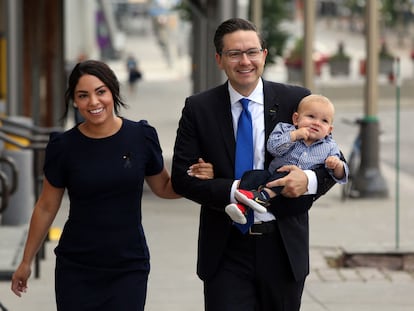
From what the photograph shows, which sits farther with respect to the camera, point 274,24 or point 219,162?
point 274,24

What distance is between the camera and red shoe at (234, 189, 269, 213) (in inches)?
201

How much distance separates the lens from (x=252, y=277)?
5.38m

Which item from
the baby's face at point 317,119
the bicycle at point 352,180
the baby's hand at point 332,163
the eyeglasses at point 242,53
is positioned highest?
the eyeglasses at point 242,53

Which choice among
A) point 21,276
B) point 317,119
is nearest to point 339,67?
point 21,276

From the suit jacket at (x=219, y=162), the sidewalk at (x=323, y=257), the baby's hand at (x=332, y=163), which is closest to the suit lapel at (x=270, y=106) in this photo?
the suit jacket at (x=219, y=162)

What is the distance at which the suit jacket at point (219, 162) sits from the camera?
5.35 m

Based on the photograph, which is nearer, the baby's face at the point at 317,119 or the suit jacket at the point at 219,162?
the baby's face at the point at 317,119

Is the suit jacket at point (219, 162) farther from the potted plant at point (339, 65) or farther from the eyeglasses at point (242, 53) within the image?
the potted plant at point (339, 65)

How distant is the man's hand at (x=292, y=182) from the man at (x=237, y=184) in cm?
4

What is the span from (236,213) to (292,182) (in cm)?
27

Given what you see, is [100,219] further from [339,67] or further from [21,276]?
[339,67]

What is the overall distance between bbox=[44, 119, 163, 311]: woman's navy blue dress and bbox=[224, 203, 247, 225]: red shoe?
53 cm

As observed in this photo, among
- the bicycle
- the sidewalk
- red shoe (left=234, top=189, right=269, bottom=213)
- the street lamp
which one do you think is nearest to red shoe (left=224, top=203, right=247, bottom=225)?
red shoe (left=234, top=189, right=269, bottom=213)

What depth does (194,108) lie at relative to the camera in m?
5.44
